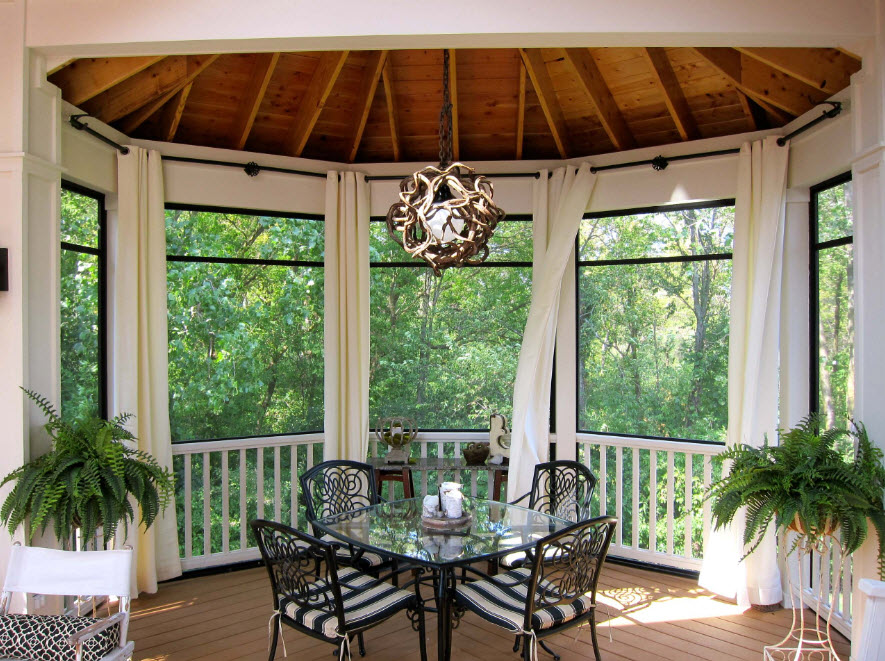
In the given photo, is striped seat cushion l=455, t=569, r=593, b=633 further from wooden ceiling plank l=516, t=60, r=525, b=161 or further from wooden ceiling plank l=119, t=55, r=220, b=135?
wooden ceiling plank l=119, t=55, r=220, b=135

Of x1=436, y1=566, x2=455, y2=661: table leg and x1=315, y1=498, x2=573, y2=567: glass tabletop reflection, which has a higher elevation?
x1=315, y1=498, x2=573, y2=567: glass tabletop reflection

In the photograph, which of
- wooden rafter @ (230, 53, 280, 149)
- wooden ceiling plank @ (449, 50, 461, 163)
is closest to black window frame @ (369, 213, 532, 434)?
wooden ceiling plank @ (449, 50, 461, 163)

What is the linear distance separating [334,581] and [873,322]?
2668mm

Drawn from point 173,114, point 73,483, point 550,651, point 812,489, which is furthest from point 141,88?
point 812,489

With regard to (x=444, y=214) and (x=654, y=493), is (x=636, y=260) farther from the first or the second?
(x=444, y=214)

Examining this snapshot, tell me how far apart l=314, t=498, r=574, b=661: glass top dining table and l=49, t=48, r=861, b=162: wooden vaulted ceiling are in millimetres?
2760

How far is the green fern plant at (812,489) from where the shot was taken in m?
2.87

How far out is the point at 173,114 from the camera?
4.52m

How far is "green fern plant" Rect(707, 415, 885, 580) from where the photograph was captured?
2867 mm

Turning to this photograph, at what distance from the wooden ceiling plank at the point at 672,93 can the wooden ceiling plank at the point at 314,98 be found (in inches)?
78.7

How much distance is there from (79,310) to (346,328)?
174cm

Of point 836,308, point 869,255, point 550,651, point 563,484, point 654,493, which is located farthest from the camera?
point 654,493

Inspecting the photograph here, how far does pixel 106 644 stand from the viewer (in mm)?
2639

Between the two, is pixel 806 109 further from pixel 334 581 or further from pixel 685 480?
pixel 334 581
